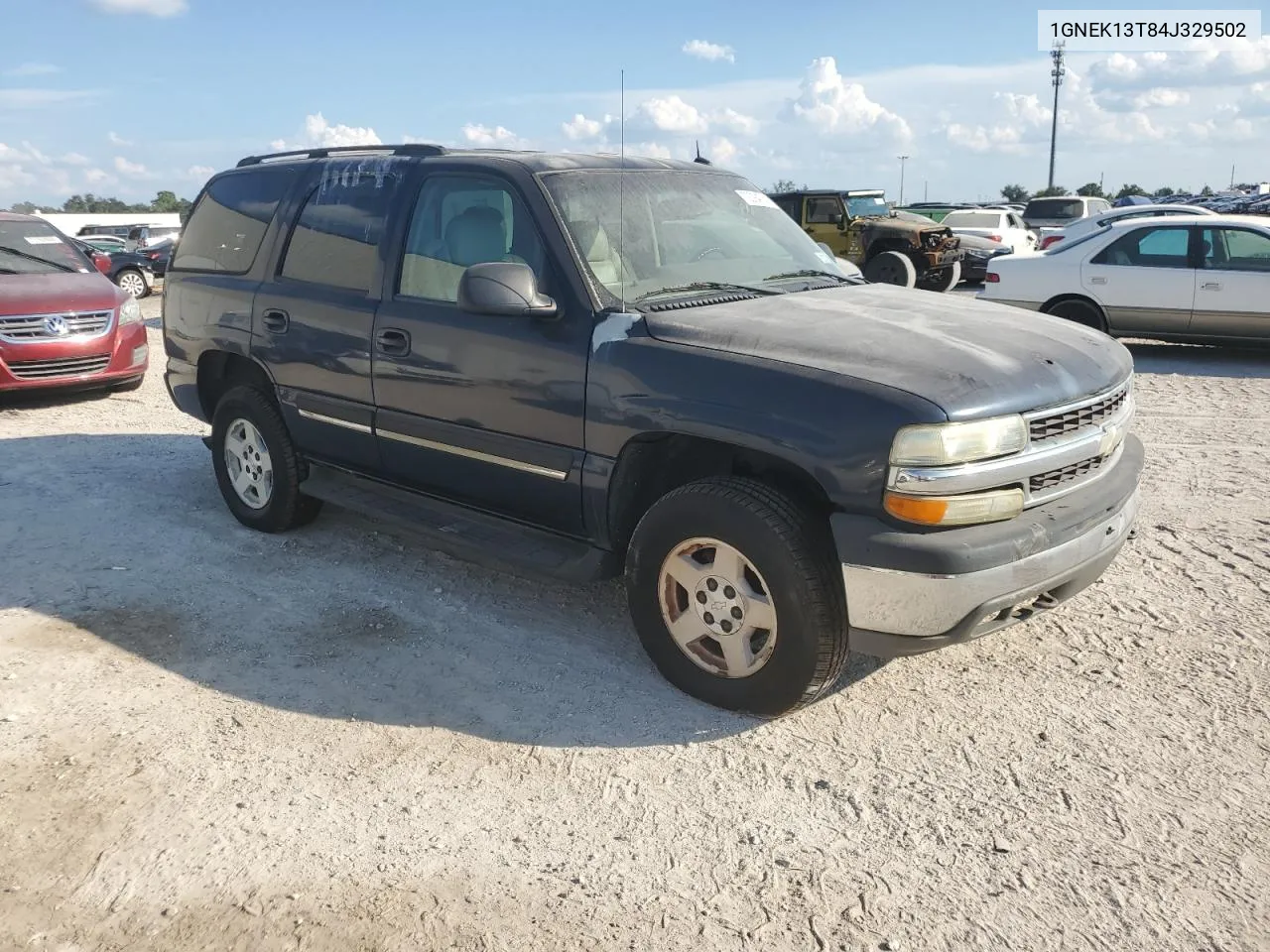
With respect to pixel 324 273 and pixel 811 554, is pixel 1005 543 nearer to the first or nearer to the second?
pixel 811 554

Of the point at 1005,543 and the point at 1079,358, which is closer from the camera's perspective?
the point at 1005,543

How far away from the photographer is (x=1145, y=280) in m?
10.9

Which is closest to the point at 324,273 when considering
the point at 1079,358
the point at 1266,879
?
the point at 1079,358

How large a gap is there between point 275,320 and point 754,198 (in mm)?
2431

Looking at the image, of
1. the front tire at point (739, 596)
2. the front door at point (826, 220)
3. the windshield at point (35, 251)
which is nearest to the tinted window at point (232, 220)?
the front tire at point (739, 596)

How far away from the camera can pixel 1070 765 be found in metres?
3.34

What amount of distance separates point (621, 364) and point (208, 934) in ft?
7.12

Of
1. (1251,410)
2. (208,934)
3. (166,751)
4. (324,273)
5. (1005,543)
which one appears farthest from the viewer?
(1251,410)

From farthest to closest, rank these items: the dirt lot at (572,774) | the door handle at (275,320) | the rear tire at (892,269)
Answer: the rear tire at (892,269), the door handle at (275,320), the dirt lot at (572,774)

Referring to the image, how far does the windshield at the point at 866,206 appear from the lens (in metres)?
19.1

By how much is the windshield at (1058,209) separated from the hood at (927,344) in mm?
26111

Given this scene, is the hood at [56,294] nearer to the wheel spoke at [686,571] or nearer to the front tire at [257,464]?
the front tire at [257,464]

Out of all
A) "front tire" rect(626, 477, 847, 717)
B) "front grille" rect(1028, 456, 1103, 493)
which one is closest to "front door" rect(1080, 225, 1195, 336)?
"front grille" rect(1028, 456, 1103, 493)

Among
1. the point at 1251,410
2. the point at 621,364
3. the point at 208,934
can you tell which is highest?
the point at 621,364
